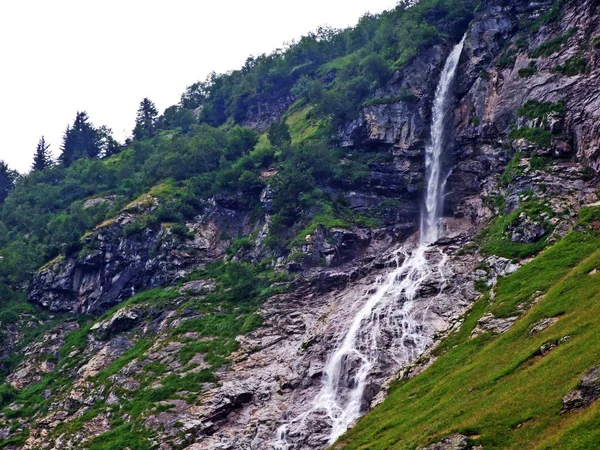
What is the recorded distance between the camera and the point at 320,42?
615ft

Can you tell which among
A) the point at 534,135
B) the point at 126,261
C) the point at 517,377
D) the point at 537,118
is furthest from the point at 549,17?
the point at 126,261

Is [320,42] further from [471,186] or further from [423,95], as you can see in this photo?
[471,186]

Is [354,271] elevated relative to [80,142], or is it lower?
lower

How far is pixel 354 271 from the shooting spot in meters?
87.4

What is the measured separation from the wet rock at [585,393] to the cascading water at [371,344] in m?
27.6

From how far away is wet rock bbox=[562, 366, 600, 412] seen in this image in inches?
1346

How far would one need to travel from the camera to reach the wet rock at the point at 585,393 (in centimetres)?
3419

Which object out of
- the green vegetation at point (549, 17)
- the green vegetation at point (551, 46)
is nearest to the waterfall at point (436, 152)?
the green vegetation at point (549, 17)

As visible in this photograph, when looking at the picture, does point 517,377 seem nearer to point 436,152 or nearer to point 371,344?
point 371,344

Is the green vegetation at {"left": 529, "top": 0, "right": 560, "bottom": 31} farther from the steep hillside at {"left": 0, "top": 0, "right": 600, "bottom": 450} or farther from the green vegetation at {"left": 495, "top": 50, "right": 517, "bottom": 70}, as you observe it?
the green vegetation at {"left": 495, "top": 50, "right": 517, "bottom": 70}

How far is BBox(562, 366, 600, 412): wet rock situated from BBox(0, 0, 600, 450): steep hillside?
117 millimetres

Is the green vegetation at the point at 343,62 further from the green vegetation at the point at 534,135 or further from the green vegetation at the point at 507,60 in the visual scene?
the green vegetation at the point at 534,135

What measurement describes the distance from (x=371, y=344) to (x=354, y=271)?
19537 mm

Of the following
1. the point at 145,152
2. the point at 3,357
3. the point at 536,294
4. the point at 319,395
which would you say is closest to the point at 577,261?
the point at 536,294
